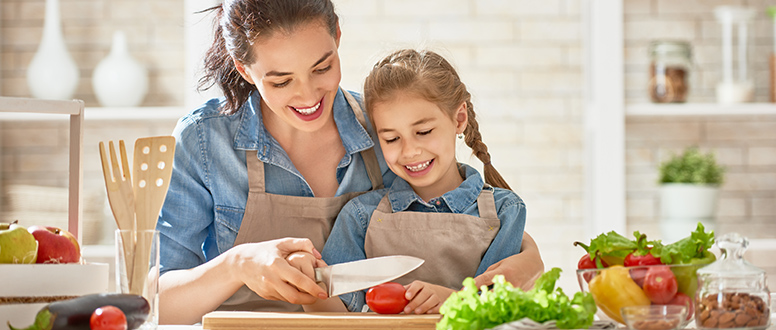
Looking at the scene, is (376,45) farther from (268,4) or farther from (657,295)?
(657,295)

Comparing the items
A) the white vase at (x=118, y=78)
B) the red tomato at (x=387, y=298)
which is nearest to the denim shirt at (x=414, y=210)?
the red tomato at (x=387, y=298)

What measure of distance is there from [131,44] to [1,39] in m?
0.61

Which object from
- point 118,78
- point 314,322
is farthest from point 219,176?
point 118,78

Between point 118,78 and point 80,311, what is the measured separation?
2526mm

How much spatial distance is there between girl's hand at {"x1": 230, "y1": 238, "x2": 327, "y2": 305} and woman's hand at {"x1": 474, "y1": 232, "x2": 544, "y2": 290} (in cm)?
33

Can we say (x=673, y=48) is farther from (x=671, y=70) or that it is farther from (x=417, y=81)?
(x=417, y=81)

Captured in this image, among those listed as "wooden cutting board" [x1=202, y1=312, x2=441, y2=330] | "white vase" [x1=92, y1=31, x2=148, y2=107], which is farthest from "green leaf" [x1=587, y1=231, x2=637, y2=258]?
"white vase" [x1=92, y1=31, x2=148, y2=107]

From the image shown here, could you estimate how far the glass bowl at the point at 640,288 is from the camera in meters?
1.08

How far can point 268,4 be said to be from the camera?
1.68 metres

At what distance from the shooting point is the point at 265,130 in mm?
1879

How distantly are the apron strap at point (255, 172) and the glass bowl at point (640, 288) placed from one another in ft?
3.09

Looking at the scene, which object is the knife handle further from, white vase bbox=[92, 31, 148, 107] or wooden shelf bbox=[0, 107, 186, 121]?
white vase bbox=[92, 31, 148, 107]

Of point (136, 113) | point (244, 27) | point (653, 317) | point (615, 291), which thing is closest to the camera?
point (653, 317)

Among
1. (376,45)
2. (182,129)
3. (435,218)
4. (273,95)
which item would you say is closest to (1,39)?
(376,45)
